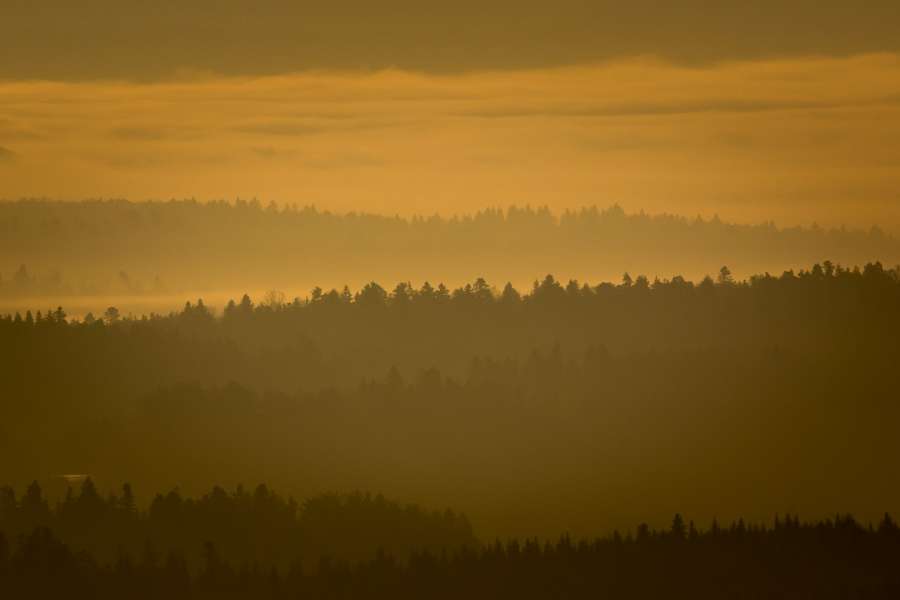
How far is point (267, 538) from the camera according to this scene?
625ft

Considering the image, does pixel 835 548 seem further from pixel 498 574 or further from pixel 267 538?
pixel 267 538

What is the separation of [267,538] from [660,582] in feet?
170

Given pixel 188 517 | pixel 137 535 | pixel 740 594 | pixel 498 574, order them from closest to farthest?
1. pixel 740 594
2. pixel 498 574
3. pixel 137 535
4. pixel 188 517

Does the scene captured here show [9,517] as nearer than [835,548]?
No

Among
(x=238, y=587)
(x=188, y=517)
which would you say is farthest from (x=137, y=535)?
(x=238, y=587)

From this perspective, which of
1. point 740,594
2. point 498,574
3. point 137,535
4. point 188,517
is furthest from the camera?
point 188,517

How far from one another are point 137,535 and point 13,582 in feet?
96.0

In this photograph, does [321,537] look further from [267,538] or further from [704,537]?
[704,537]

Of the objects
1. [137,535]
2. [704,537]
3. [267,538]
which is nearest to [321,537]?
[267,538]

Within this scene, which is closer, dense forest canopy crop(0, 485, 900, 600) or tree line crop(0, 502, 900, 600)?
tree line crop(0, 502, 900, 600)

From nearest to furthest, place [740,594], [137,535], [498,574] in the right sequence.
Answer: [740,594], [498,574], [137,535]

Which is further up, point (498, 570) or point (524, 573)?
point (498, 570)

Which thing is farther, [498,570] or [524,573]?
[524,573]

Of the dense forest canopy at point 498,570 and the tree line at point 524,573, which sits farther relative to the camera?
the dense forest canopy at point 498,570
